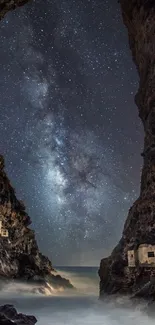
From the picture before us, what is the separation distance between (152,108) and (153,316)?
67.8 ft

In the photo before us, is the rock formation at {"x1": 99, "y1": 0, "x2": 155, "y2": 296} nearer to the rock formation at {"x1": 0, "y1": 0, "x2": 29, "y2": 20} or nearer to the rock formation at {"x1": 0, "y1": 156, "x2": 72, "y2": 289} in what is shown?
the rock formation at {"x1": 0, "y1": 0, "x2": 29, "y2": 20}

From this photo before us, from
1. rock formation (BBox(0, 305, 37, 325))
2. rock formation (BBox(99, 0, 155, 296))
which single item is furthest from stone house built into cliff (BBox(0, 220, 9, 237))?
rock formation (BBox(0, 305, 37, 325))

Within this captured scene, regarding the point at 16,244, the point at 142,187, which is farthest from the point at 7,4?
the point at 16,244

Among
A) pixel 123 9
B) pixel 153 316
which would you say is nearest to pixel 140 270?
pixel 153 316

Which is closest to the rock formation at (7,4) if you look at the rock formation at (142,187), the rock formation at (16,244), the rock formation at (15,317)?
the rock formation at (142,187)

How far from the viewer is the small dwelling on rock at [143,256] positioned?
82.5 ft

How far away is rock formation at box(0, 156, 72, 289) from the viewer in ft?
Result: 139

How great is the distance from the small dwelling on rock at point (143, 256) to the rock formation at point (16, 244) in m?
20.8

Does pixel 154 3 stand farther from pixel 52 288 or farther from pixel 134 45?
pixel 52 288

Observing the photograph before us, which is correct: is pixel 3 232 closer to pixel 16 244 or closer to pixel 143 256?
pixel 16 244

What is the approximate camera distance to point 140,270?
2602cm

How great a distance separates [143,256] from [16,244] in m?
24.7

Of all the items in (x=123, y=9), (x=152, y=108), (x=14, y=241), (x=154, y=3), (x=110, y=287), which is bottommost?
(x=110, y=287)

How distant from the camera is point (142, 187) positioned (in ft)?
104
